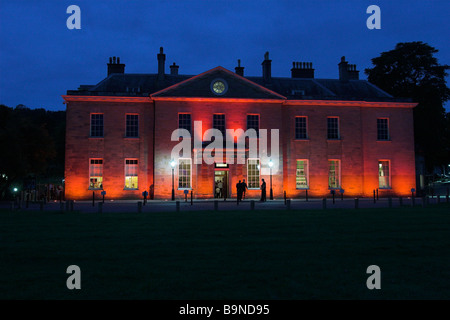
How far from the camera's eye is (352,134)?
34.1 m

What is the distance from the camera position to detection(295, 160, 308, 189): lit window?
109 feet

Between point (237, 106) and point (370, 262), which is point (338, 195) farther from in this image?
point (370, 262)

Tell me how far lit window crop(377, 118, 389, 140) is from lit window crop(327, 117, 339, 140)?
397 centimetres

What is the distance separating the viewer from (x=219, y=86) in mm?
32000

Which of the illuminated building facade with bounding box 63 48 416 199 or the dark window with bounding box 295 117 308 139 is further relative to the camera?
the dark window with bounding box 295 117 308 139

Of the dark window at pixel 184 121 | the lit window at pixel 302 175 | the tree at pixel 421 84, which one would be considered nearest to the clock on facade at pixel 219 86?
the dark window at pixel 184 121

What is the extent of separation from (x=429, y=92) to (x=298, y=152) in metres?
17.7

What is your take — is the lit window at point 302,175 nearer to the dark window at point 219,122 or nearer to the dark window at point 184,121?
the dark window at point 219,122

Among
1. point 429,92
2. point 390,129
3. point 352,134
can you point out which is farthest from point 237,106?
point 429,92

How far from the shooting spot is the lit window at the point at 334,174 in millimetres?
33531

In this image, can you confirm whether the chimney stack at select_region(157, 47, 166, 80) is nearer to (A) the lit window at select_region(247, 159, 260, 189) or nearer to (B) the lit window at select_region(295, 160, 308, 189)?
(A) the lit window at select_region(247, 159, 260, 189)

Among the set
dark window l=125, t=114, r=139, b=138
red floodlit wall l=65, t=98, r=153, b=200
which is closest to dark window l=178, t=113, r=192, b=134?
red floodlit wall l=65, t=98, r=153, b=200

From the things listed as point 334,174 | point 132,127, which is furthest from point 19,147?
point 334,174
